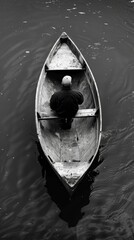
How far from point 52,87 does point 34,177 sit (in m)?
3.72

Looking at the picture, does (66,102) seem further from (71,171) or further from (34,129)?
(71,171)

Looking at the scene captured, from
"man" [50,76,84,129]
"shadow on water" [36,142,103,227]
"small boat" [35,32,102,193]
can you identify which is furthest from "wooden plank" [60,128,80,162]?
"shadow on water" [36,142,103,227]

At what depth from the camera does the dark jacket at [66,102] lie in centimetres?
1071

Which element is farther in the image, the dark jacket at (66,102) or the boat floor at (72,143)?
the dark jacket at (66,102)

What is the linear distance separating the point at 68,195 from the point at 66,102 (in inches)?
109

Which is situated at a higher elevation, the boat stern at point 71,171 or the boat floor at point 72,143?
the boat stern at point 71,171

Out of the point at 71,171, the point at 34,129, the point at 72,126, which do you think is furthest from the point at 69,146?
the point at 34,129

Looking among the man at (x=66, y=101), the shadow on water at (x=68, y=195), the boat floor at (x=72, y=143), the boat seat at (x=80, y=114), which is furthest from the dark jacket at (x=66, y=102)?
the shadow on water at (x=68, y=195)

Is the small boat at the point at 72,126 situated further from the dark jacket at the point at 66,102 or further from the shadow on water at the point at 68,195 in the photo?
the shadow on water at the point at 68,195

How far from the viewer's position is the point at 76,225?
947 centimetres

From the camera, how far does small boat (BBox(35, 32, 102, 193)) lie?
31.9 ft

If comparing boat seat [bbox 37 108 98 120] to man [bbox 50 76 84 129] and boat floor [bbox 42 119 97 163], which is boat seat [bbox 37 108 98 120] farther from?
boat floor [bbox 42 119 97 163]

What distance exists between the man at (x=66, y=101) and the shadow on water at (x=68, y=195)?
1721 millimetres

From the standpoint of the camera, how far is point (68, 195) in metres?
10.1
